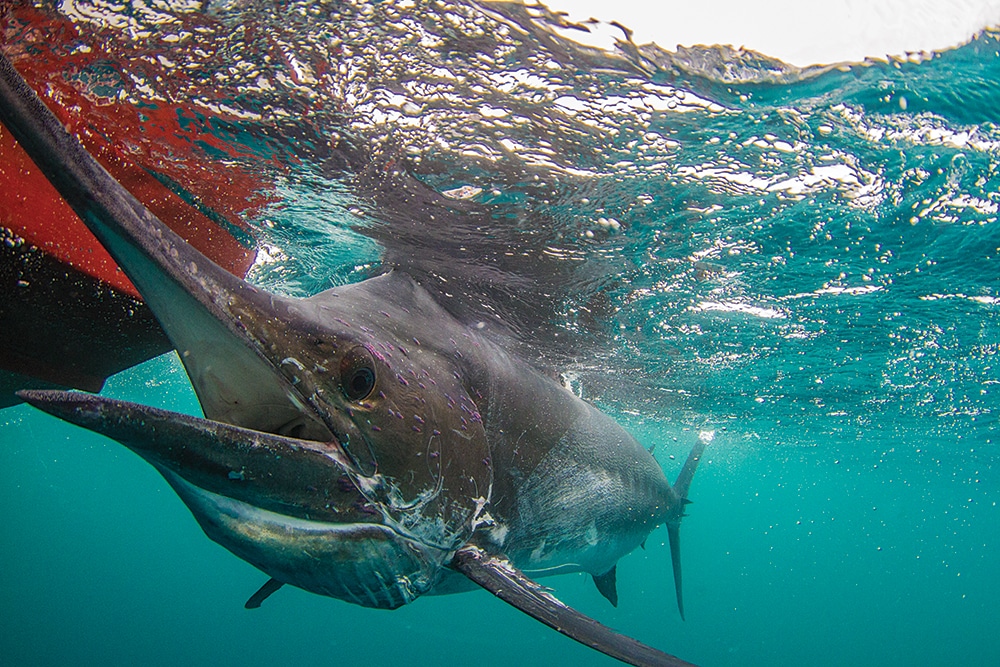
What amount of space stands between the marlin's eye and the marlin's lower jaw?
0.64 metres

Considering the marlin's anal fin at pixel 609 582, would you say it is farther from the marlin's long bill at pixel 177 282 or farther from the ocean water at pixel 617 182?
the marlin's long bill at pixel 177 282

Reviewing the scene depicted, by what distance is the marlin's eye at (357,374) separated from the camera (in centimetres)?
250

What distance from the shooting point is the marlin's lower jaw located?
2.15 metres

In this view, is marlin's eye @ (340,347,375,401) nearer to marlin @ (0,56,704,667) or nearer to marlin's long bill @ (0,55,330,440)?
marlin @ (0,56,704,667)

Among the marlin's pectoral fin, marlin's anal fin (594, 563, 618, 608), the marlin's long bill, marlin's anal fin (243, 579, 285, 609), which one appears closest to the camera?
the marlin's long bill

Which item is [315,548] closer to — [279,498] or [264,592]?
[279,498]

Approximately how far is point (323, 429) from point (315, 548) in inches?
21.8

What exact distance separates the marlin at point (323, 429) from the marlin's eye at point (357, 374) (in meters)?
0.01

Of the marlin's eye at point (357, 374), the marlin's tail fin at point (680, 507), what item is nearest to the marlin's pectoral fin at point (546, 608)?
the marlin's eye at point (357, 374)

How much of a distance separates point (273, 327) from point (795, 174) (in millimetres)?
5711

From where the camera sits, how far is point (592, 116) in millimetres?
4574

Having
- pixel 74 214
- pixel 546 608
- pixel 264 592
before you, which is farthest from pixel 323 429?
pixel 74 214

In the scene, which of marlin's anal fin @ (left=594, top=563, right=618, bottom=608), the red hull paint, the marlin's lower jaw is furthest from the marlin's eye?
marlin's anal fin @ (left=594, top=563, right=618, bottom=608)

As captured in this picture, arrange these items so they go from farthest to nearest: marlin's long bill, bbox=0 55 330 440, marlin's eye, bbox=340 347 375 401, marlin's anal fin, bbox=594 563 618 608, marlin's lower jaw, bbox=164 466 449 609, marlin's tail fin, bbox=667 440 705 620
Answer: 1. marlin's tail fin, bbox=667 440 705 620
2. marlin's anal fin, bbox=594 563 618 608
3. marlin's eye, bbox=340 347 375 401
4. marlin's lower jaw, bbox=164 466 449 609
5. marlin's long bill, bbox=0 55 330 440
